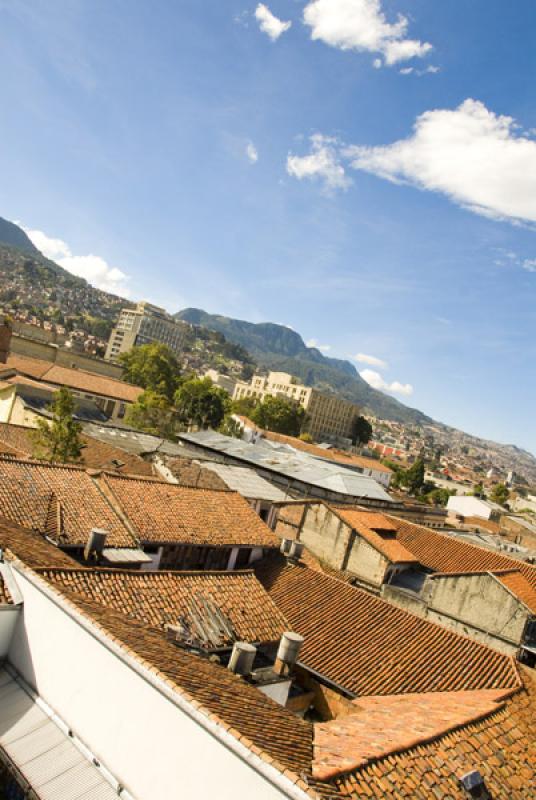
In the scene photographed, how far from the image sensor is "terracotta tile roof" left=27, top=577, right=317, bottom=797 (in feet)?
22.1

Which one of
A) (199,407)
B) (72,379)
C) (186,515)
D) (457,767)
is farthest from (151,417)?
(457,767)

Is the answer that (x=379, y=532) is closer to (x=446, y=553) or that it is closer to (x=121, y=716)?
(x=446, y=553)

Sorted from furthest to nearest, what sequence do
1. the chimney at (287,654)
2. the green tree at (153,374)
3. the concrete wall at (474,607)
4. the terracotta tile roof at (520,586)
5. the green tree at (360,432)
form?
1. the green tree at (360,432)
2. the green tree at (153,374)
3. the terracotta tile roof at (520,586)
4. the concrete wall at (474,607)
5. the chimney at (287,654)

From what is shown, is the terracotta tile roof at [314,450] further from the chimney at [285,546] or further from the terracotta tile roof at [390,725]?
the terracotta tile roof at [390,725]

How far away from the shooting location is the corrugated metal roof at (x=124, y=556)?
1619cm

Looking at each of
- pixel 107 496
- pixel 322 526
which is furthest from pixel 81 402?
pixel 107 496

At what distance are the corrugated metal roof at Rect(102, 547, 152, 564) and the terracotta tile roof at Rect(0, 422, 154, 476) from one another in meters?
11.8

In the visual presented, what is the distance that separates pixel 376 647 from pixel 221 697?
9971 millimetres

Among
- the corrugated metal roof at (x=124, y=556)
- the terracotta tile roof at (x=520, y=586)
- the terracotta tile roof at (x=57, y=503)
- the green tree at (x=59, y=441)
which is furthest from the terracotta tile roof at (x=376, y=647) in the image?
the green tree at (x=59, y=441)

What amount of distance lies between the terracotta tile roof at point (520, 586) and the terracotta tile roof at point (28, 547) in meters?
15.6

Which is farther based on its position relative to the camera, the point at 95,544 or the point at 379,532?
the point at 379,532

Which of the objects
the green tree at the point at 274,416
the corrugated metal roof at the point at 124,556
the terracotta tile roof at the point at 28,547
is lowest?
the corrugated metal roof at the point at 124,556

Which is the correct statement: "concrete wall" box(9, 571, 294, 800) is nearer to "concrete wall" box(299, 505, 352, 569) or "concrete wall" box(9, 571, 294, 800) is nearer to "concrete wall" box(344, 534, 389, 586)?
"concrete wall" box(344, 534, 389, 586)

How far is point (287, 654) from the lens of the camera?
547 inches
